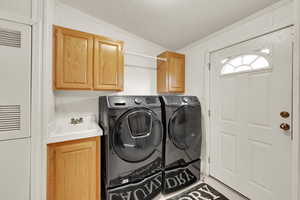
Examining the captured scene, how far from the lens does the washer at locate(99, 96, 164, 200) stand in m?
1.32

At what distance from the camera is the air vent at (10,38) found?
95 cm

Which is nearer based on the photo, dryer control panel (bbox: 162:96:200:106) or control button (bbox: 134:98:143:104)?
control button (bbox: 134:98:143:104)

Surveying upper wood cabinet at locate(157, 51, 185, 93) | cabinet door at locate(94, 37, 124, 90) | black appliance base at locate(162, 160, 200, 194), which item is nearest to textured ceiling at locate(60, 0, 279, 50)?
upper wood cabinet at locate(157, 51, 185, 93)

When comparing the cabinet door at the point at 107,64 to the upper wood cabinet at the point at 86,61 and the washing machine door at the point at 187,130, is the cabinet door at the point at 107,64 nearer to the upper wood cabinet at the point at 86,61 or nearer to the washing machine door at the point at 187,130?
the upper wood cabinet at the point at 86,61

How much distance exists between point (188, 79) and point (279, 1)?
1401mm

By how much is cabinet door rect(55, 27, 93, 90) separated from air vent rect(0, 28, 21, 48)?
0.40 m

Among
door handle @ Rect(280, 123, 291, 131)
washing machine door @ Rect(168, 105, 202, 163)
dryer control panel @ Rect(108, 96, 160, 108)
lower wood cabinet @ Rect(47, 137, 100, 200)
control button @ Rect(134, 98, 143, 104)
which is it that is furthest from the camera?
washing machine door @ Rect(168, 105, 202, 163)

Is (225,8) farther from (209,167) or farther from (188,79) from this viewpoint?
(209,167)

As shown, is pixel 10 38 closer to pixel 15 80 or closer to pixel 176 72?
pixel 15 80

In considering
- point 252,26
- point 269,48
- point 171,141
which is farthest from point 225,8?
point 171,141

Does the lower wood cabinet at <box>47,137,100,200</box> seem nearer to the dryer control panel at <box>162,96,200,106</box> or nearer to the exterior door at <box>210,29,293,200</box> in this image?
the dryer control panel at <box>162,96,200,106</box>

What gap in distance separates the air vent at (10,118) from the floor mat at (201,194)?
1832mm

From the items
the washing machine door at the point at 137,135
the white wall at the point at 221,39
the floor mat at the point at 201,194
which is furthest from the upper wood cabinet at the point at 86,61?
the floor mat at the point at 201,194

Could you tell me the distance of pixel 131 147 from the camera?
1.40 metres
